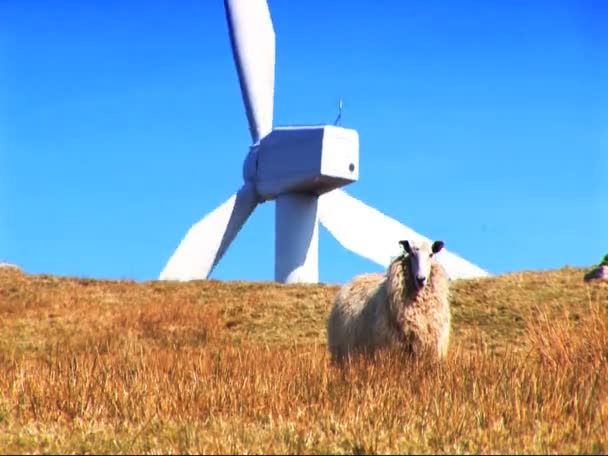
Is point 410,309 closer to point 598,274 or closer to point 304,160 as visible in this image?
point 598,274

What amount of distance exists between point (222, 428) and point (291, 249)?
87.9 ft

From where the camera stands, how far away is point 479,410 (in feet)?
26.2

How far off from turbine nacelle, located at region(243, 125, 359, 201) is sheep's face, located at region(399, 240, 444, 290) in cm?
1963

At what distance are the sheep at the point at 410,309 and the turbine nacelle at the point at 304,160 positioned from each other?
63.3ft

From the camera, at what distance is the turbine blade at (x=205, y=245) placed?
33.4m

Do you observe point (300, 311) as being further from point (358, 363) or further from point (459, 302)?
point (358, 363)

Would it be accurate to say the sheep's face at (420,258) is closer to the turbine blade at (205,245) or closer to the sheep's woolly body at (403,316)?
the sheep's woolly body at (403,316)

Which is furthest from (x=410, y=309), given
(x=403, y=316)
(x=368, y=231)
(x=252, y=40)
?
(x=252, y=40)

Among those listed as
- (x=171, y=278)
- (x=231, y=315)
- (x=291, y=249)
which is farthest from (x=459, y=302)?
(x=171, y=278)

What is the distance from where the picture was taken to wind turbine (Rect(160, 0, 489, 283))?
106 feet

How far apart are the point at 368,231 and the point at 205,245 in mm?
6582

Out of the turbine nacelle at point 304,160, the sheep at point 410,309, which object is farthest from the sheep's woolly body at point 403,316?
the turbine nacelle at point 304,160

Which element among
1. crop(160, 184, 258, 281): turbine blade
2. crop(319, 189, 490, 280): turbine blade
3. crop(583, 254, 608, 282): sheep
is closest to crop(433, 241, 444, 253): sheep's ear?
crop(583, 254, 608, 282): sheep

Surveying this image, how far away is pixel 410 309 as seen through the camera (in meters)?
11.8
